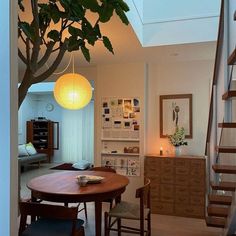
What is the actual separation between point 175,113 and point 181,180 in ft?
3.74

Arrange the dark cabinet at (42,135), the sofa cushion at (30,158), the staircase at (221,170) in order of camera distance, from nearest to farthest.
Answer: the staircase at (221,170) < the sofa cushion at (30,158) < the dark cabinet at (42,135)

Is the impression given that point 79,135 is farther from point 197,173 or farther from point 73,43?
point 73,43

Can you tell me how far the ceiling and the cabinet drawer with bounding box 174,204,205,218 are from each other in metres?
2.36

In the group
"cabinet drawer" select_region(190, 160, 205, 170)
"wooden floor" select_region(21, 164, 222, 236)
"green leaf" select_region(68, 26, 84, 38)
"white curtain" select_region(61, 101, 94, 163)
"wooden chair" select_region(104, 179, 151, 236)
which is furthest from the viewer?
"white curtain" select_region(61, 101, 94, 163)

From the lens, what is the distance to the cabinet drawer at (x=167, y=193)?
158 inches

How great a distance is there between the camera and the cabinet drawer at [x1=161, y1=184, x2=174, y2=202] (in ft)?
13.1

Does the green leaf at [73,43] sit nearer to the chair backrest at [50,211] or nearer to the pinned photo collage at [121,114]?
the chair backrest at [50,211]

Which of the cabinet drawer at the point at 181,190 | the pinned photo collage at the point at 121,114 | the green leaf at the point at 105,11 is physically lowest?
the cabinet drawer at the point at 181,190

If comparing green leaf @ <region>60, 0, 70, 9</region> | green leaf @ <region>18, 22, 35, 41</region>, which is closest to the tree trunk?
green leaf @ <region>18, 22, 35, 41</region>

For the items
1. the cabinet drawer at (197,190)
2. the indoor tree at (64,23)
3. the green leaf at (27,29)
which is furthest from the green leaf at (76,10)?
the cabinet drawer at (197,190)

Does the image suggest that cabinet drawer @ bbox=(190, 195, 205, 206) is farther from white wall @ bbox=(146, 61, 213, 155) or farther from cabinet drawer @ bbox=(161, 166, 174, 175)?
white wall @ bbox=(146, 61, 213, 155)

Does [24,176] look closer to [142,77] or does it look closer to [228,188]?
[142,77]

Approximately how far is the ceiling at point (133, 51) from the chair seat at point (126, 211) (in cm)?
204
